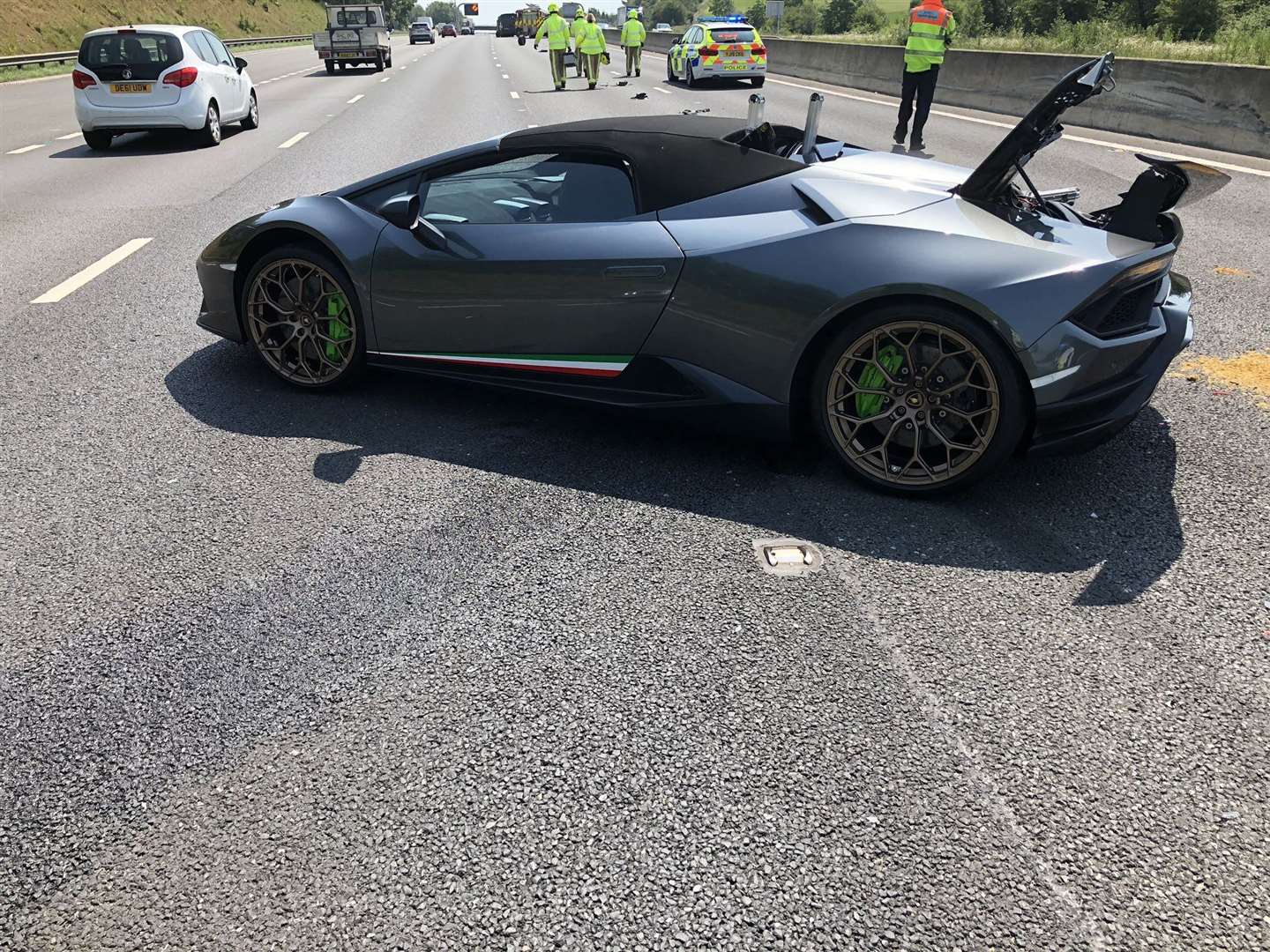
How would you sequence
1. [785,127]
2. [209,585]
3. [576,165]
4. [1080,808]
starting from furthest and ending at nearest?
[785,127] < [576,165] < [209,585] < [1080,808]

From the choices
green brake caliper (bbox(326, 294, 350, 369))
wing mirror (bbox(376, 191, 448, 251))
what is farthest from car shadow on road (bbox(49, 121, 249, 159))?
wing mirror (bbox(376, 191, 448, 251))

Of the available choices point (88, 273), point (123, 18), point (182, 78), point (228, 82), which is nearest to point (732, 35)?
point (228, 82)

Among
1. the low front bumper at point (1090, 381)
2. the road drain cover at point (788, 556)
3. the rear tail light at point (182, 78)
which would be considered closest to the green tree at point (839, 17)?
the rear tail light at point (182, 78)

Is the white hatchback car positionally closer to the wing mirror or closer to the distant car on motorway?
the distant car on motorway

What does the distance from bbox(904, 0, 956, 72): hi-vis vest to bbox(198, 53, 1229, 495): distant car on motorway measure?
32.3 ft

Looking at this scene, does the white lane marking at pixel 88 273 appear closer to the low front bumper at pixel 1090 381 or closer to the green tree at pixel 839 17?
the low front bumper at pixel 1090 381

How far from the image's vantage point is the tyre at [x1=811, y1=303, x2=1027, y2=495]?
353cm

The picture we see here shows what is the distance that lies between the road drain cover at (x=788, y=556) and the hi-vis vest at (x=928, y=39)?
11.8 m

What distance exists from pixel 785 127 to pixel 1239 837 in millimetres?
3720

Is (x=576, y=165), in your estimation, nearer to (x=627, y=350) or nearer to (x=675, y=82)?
(x=627, y=350)

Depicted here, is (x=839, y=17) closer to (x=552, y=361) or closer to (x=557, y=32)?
(x=557, y=32)

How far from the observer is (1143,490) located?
388 cm

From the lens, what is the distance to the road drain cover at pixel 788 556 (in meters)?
3.41

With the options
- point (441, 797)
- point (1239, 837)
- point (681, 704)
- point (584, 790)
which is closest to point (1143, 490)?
point (1239, 837)
